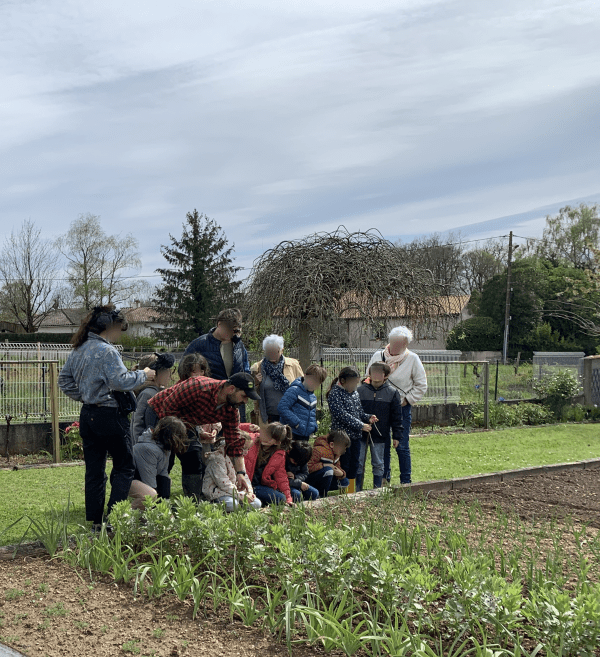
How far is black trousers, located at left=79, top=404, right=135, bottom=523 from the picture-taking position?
4.78 m

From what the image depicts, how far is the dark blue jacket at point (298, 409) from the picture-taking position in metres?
6.39

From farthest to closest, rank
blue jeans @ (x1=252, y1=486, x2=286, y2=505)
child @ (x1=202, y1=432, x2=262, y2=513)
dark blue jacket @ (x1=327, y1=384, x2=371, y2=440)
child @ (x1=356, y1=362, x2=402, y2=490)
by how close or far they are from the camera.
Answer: child @ (x1=356, y1=362, x2=402, y2=490) → dark blue jacket @ (x1=327, y1=384, x2=371, y2=440) → blue jeans @ (x1=252, y1=486, x2=286, y2=505) → child @ (x1=202, y1=432, x2=262, y2=513)

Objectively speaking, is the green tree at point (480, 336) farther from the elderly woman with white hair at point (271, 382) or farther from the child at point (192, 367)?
the child at point (192, 367)

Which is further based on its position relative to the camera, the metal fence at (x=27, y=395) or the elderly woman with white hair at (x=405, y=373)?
the metal fence at (x=27, y=395)

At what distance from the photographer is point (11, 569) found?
12.8ft

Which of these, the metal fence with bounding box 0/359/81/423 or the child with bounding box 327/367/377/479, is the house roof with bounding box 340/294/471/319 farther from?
the metal fence with bounding box 0/359/81/423

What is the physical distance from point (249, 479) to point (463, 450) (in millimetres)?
5332

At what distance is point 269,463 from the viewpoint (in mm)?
5734

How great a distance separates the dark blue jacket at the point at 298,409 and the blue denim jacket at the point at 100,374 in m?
1.91

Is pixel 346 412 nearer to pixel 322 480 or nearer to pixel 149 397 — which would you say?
A: pixel 322 480

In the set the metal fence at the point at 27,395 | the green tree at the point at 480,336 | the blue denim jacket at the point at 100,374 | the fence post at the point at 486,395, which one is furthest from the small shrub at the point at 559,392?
the green tree at the point at 480,336

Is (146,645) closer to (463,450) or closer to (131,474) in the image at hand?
(131,474)

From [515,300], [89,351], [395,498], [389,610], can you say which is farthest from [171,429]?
[515,300]

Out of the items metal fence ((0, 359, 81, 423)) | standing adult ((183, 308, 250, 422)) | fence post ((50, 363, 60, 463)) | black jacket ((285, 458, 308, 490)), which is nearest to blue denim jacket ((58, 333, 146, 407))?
standing adult ((183, 308, 250, 422))
